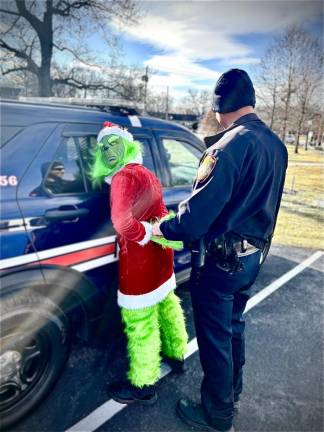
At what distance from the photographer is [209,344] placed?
1991mm

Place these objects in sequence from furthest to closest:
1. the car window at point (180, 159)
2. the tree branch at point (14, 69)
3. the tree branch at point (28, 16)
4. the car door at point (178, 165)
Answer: the tree branch at point (28, 16)
the tree branch at point (14, 69)
the car window at point (180, 159)
the car door at point (178, 165)

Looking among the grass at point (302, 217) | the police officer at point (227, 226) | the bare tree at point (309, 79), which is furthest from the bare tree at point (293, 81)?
the police officer at point (227, 226)

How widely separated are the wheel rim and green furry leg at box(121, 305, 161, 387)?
0.56 m

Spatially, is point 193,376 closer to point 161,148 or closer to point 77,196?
point 77,196

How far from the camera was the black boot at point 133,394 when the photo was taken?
224 cm

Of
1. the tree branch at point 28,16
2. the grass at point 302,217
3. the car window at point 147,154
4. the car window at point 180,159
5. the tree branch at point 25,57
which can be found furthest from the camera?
the tree branch at point 25,57

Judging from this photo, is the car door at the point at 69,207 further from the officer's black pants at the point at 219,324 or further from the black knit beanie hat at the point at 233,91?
the black knit beanie hat at the point at 233,91

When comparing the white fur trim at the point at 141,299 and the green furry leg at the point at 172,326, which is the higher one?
the white fur trim at the point at 141,299

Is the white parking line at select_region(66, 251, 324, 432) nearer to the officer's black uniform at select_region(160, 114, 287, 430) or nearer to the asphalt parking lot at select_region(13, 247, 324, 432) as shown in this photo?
the asphalt parking lot at select_region(13, 247, 324, 432)

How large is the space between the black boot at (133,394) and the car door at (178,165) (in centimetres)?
117

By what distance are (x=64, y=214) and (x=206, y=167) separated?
38.1 inches

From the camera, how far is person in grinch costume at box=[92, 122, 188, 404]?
193 cm

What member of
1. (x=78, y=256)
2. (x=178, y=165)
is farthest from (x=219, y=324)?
(x=178, y=165)

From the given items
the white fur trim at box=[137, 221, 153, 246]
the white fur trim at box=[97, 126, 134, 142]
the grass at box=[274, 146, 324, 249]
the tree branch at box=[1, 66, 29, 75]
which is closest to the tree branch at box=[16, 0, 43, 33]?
the tree branch at box=[1, 66, 29, 75]
